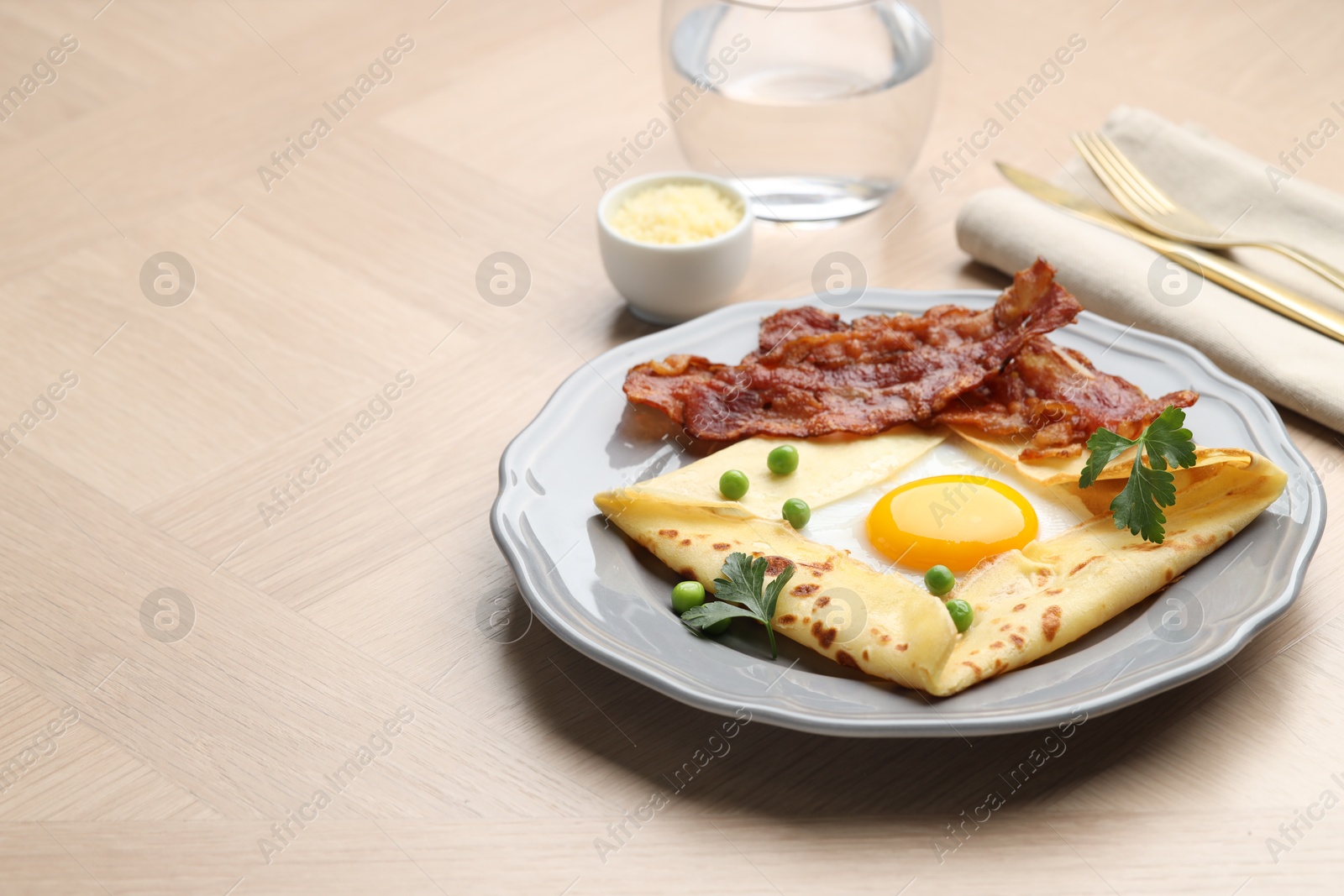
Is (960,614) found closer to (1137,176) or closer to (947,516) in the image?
(947,516)

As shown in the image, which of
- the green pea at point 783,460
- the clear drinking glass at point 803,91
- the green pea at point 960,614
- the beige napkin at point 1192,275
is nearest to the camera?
the green pea at point 960,614

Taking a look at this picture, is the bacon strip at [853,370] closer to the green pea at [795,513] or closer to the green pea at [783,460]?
the green pea at [783,460]

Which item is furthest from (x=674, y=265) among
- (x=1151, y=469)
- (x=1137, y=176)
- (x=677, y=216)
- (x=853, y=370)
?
(x=1137, y=176)

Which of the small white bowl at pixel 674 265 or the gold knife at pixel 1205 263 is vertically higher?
the gold knife at pixel 1205 263

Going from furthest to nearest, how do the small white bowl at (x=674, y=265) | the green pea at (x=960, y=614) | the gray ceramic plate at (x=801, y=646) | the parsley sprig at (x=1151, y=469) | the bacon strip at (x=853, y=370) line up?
the small white bowl at (x=674, y=265) → the bacon strip at (x=853, y=370) → the parsley sprig at (x=1151, y=469) → the green pea at (x=960, y=614) → the gray ceramic plate at (x=801, y=646)

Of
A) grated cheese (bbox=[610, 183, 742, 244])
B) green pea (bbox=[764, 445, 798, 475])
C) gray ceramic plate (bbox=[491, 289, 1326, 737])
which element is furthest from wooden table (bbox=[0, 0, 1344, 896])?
green pea (bbox=[764, 445, 798, 475])

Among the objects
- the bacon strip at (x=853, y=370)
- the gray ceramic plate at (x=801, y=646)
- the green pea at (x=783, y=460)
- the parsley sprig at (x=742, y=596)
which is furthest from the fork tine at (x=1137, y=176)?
the parsley sprig at (x=742, y=596)
